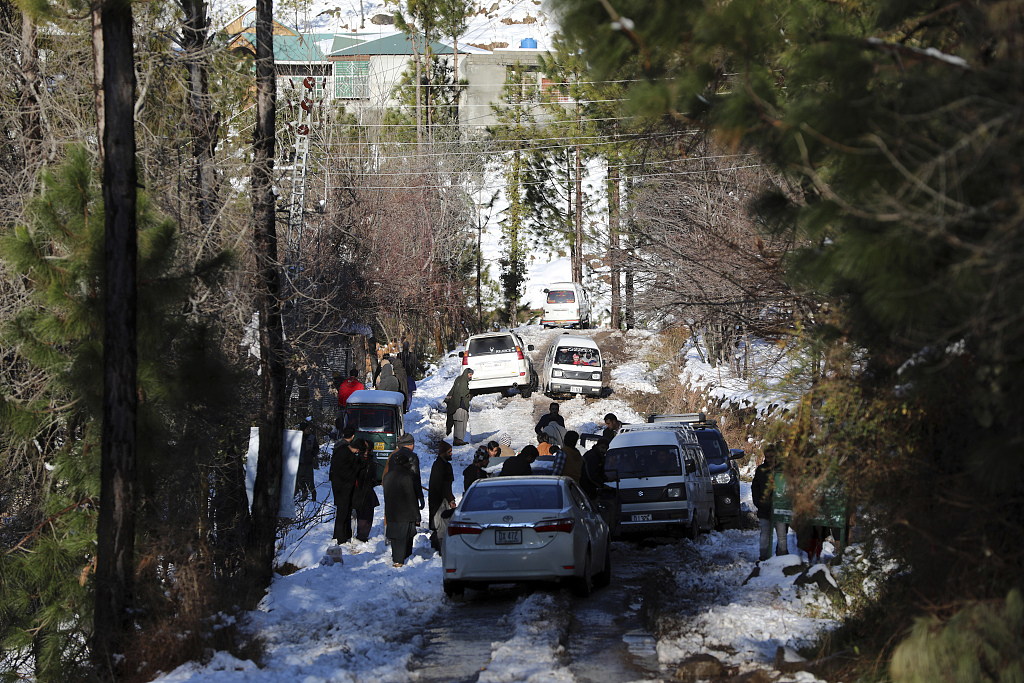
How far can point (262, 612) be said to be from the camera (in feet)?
36.2

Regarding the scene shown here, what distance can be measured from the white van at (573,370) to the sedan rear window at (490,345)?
177cm

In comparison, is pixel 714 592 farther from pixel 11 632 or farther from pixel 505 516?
pixel 11 632

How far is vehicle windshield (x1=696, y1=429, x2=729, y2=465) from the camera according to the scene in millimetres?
19750

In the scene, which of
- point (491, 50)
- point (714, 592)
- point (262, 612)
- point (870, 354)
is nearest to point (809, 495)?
point (870, 354)

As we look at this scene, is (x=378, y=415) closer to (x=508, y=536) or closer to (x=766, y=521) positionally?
(x=508, y=536)

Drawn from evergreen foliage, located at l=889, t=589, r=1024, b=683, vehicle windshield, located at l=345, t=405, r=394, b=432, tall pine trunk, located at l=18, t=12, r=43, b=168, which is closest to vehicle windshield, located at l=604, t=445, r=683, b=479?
vehicle windshield, located at l=345, t=405, r=394, b=432

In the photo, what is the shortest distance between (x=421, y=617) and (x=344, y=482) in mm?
4256

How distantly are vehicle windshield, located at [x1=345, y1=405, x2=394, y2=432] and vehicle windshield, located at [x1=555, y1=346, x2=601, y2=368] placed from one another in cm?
1099

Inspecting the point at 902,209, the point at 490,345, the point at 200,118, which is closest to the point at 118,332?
the point at 200,118

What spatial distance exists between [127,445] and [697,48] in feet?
22.6

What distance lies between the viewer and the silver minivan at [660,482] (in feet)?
52.8

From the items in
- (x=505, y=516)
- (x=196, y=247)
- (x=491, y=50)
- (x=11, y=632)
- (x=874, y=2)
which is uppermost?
(x=491, y=50)

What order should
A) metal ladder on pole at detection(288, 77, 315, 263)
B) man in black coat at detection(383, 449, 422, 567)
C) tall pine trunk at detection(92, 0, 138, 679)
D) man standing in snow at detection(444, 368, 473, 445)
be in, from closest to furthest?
tall pine trunk at detection(92, 0, 138, 679), man in black coat at detection(383, 449, 422, 567), metal ladder on pole at detection(288, 77, 315, 263), man standing in snow at detection(444, 368, 473, 445)

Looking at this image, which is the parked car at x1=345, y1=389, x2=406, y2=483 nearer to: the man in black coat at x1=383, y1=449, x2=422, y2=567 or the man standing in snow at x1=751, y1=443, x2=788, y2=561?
the man in black coat at x1=383, y1=449, x2=422, y2=567
